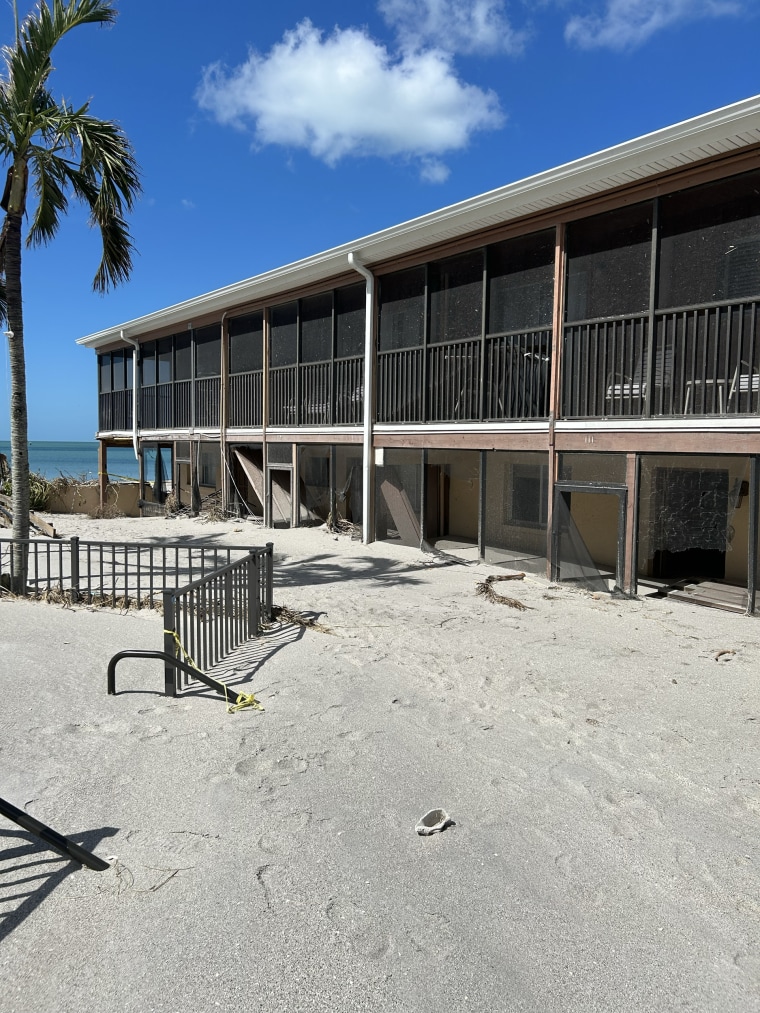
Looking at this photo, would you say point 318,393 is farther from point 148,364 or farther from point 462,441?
point 148,364

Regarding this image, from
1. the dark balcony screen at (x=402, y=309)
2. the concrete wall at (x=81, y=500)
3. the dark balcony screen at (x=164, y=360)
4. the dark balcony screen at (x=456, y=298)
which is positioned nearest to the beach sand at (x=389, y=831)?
the dark balcony screen at (x=456, y=298)

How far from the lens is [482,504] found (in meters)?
11.2

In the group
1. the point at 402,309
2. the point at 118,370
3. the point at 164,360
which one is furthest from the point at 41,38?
the point at 118,370

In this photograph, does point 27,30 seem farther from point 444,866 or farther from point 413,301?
point 444,866

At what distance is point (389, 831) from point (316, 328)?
12.9 metres

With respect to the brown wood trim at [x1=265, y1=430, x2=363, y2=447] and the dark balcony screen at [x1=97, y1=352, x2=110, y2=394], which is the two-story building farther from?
the dark balcony screen at [x1=97, y1=352, x2=110, y2=394]

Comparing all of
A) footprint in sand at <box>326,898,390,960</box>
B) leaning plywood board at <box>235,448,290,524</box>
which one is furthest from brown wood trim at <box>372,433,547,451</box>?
footprint in sand at <box>326,898,390,960</box>

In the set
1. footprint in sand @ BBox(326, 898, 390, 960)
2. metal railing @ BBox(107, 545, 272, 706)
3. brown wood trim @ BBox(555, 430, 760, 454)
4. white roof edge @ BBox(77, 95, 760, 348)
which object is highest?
white roof edge @ BBox(77, 95, 760, 348)

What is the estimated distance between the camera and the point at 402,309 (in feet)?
41.2

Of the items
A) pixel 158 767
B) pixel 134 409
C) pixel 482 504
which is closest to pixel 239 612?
pixel 158 767

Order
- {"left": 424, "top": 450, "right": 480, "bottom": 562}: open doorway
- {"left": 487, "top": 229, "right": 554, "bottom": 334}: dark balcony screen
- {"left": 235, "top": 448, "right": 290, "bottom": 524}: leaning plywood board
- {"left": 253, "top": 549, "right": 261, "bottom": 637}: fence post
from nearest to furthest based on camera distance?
{"left": 253, "top": 549, "right": 261, "bottom": 637}: fence post < {"left": 487, "top": 229, "right": 554, "bottom": 334}: dark balcony screen < {"left": 424, "top": 450, "right": 480, "bottom": 562}: open doorway < {"left": 235, "top": 448, "right": 290, "bottom": 524}: leaning plywood board

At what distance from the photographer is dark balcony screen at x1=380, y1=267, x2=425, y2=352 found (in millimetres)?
12219

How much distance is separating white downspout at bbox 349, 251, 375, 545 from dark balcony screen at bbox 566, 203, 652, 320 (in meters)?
4.39

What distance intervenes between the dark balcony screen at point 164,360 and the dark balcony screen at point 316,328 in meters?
6.74
